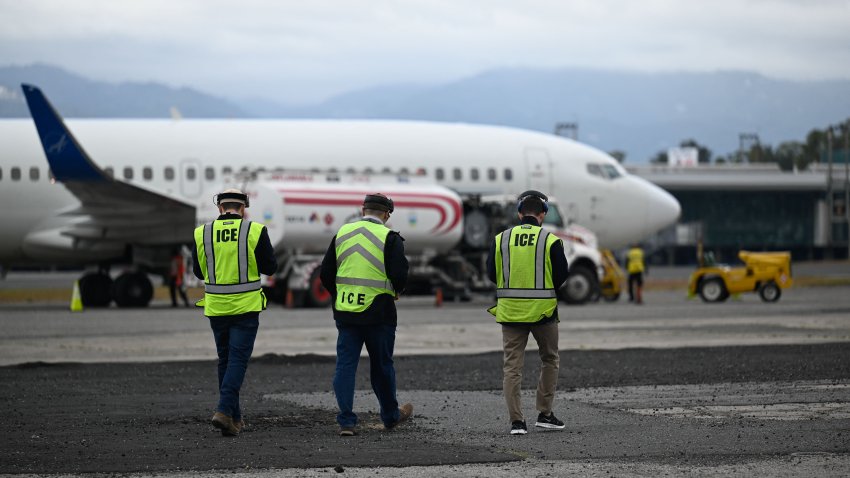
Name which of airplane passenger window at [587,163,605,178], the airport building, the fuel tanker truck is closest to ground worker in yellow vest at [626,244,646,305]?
the fuel tanker truck

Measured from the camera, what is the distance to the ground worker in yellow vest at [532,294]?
10000 millimetres

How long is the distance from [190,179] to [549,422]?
22.4 metres

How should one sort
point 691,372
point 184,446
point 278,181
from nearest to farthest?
point 184,446 → point 691,372 → point 278,181

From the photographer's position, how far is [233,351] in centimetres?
997

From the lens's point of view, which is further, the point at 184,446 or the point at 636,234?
the point at 636,234

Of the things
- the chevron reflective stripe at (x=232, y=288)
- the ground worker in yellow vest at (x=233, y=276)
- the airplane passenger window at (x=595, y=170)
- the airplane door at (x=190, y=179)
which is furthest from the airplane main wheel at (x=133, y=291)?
the chevron reflective stripe at (x=232, y=288)

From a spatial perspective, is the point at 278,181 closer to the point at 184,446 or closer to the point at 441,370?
the point at 441,370

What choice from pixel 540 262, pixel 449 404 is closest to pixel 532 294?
→ pixel 540 262

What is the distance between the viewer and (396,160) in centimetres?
3231

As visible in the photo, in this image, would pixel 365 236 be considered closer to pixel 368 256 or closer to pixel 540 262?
pixel 368 256

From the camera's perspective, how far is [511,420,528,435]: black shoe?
961cm

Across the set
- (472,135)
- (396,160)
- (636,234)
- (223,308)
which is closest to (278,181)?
(396,160)

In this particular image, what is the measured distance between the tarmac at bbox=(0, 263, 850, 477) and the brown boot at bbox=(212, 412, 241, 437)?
3.5 inches

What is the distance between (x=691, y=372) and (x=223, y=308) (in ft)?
19.6
